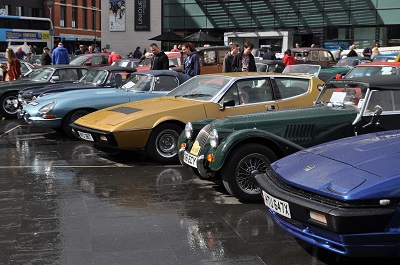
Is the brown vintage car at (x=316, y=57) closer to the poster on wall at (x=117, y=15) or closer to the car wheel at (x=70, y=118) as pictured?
the car wheel at (x=70, y=118)

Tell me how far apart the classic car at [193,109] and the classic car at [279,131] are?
1.67 meters

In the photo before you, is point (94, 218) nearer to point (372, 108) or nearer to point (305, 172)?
point (305, 172)

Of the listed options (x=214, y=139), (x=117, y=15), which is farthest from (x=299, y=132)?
(x=117, y=15)

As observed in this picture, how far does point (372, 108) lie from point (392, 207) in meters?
2.98

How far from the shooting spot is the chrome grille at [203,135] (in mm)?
6973

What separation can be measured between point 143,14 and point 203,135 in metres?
32.7

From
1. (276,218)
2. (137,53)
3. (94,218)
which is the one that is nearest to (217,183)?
(94,218)

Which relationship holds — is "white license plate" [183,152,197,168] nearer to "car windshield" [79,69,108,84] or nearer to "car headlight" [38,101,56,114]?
"car headlight" [38,101,56,114]

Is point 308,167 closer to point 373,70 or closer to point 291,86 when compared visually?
point 291,86

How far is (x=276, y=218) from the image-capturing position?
4.93m

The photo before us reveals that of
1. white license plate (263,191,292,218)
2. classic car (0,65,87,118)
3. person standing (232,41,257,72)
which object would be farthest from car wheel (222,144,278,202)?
classic car (0,65,87,118)

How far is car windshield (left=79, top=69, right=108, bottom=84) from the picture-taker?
13109mm

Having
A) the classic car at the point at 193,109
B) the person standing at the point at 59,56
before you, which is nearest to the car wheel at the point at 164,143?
the classic car at the point at 193,109

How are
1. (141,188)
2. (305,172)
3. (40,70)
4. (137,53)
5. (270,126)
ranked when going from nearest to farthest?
(305,172)
(270,126)
(141,188)
(40,70)
(137,53)
